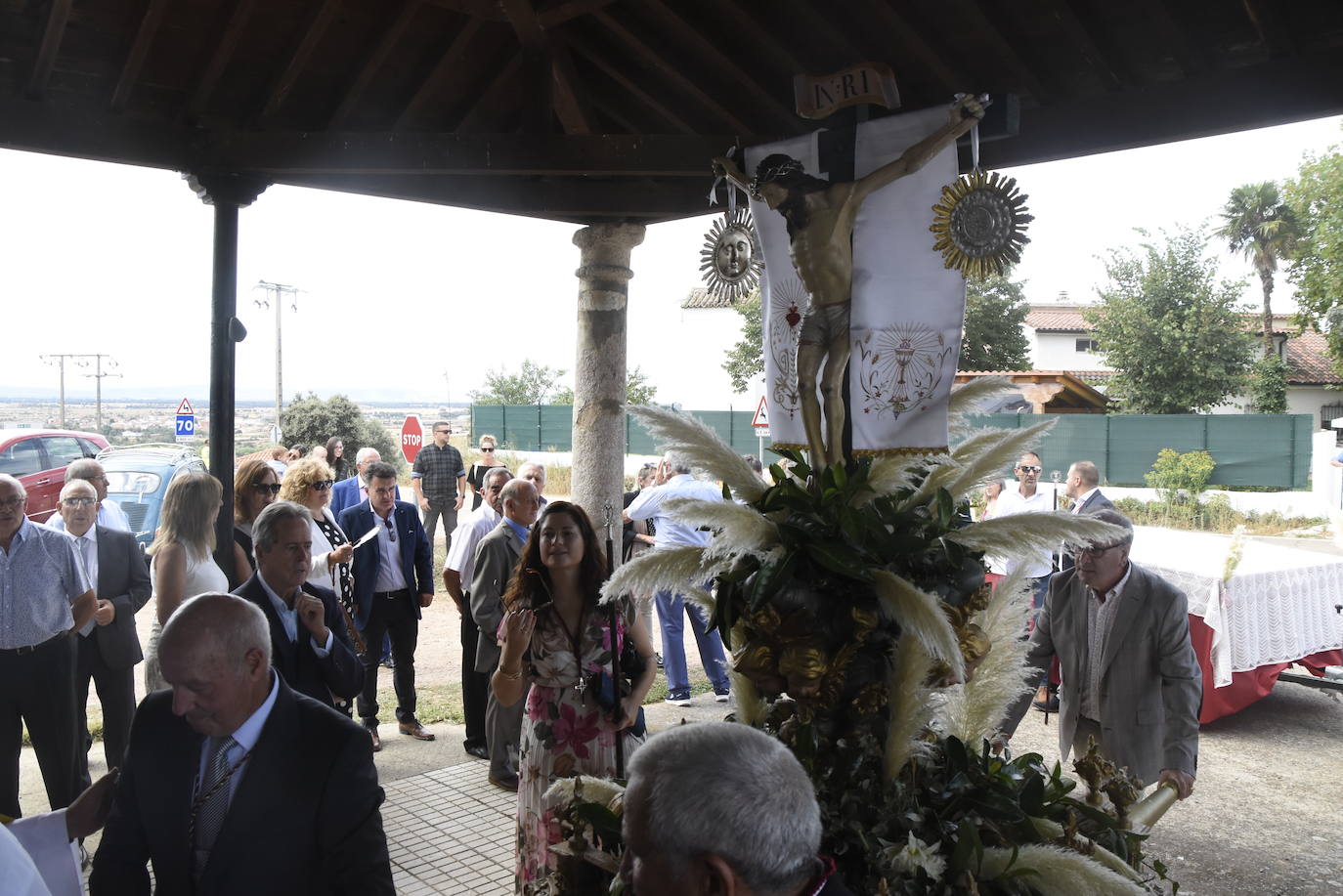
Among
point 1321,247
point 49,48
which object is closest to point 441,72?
point 49,48

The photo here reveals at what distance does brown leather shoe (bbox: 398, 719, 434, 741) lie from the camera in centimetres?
708

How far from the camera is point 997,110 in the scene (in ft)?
8.83

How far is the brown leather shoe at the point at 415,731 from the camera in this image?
23.2 feet

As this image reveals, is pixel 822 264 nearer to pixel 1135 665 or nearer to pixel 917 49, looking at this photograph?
pixel 917 49

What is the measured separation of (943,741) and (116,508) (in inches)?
227

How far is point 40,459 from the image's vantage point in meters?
14.3

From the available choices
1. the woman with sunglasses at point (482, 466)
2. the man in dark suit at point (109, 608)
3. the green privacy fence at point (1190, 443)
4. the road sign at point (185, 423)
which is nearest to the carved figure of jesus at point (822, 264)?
the man in dark suit at point (109, 608)

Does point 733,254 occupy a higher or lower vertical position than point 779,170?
lower

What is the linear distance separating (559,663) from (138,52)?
348cm

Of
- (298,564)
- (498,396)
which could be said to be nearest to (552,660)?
(298,564)

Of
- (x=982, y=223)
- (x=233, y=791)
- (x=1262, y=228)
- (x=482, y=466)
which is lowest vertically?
(x=233, y=791)

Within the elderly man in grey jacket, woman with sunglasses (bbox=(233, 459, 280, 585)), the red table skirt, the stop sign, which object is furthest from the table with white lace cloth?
the stop sign

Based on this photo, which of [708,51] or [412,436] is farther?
[412,436]

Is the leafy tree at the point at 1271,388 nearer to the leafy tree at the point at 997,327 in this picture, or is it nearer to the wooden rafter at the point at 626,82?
the leafy tree at the point at 997,327
